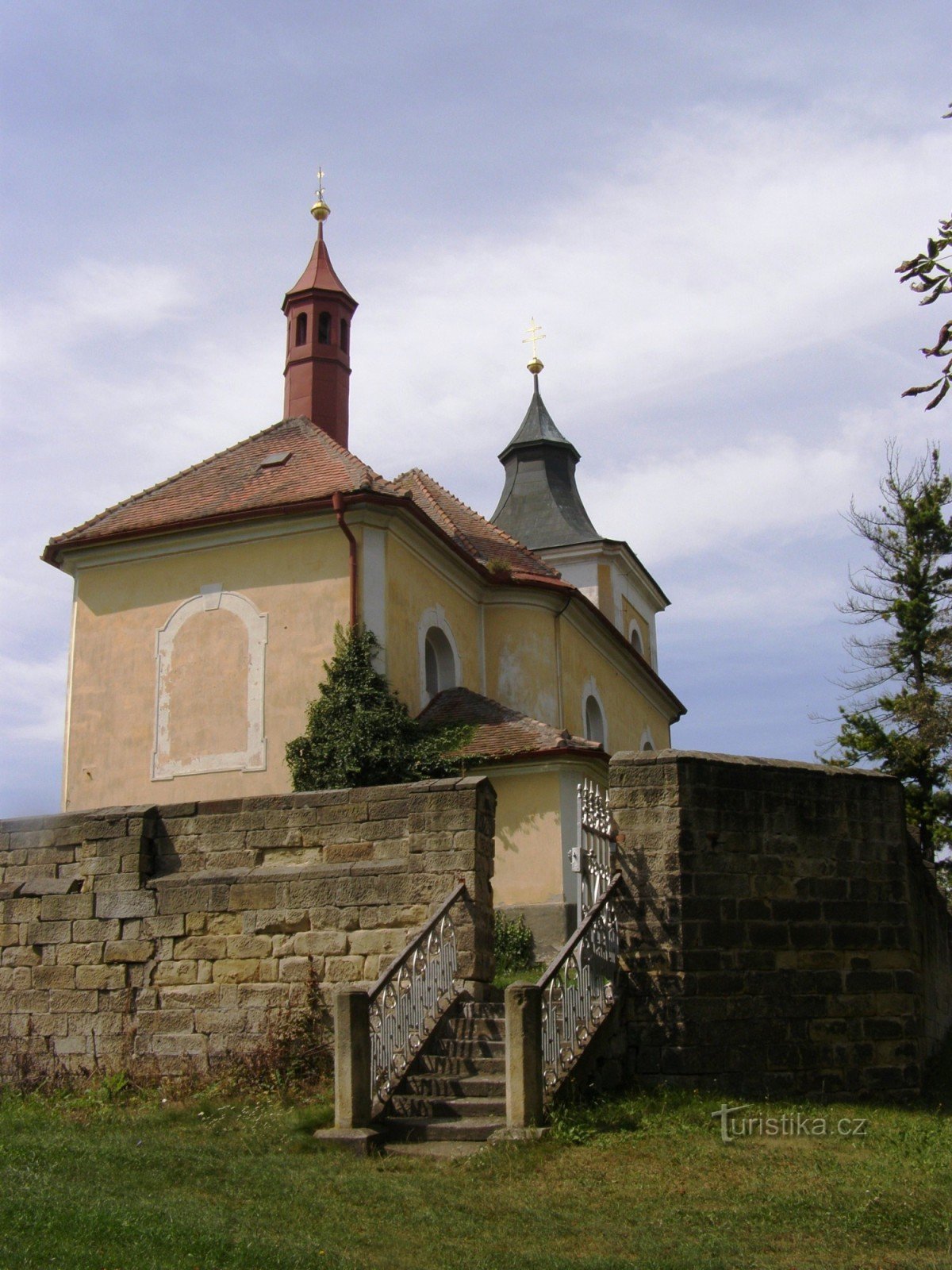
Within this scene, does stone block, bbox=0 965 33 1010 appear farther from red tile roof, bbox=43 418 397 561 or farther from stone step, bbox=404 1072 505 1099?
red tile roof, bbox=43 418 397 561

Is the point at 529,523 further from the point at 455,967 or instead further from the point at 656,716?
the point at 455,967

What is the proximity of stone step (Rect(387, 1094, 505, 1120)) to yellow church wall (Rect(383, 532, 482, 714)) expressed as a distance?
9456mm

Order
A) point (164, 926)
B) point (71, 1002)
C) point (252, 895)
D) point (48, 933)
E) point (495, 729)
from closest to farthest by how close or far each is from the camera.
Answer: point (252, 895), point (164, 926), point (71, 1002), point (48, 933), point (495, 729)

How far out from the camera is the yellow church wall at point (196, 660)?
61.0 feet

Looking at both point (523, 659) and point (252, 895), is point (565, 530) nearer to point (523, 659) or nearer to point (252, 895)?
point (523, 659)

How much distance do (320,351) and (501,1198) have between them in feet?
62.4

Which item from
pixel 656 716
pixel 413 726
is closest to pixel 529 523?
pixel 656 716

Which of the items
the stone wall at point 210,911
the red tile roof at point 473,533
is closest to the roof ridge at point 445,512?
the red tile roof at point 473,533

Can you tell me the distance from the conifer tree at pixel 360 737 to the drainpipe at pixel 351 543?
0.30 meters

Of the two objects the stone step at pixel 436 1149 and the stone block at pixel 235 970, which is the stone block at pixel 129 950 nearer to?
the stone block at pixel 235 970

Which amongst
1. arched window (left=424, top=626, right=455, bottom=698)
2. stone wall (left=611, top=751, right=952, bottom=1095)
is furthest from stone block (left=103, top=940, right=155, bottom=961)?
arched window (left=424, top=626, right=455, bottom=698)

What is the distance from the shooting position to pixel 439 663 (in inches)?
828

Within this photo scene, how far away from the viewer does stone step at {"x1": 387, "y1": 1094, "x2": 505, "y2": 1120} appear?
30.5 feet

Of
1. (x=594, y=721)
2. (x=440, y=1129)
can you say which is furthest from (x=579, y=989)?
(x=594, y=721)
